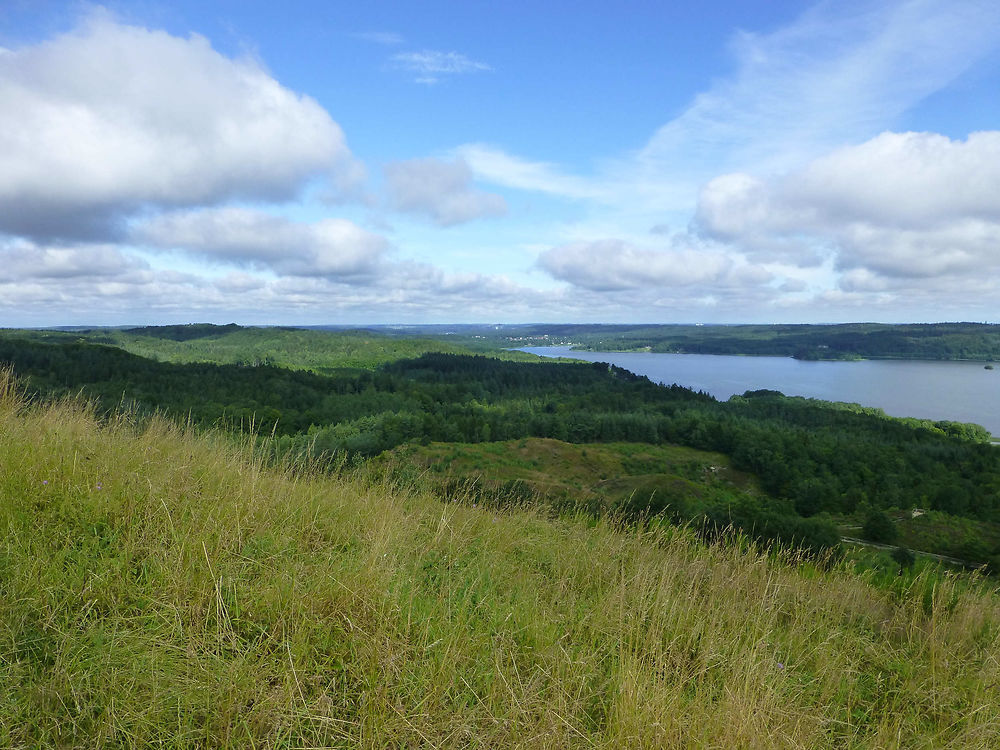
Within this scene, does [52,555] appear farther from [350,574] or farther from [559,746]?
[559,746]

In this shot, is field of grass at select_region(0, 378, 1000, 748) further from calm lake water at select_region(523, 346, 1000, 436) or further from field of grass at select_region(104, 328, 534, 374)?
field of grass at select_region(104, 328, 534, 374)

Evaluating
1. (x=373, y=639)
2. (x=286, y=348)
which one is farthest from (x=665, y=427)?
(x=286, y=348)

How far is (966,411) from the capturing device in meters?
99.3

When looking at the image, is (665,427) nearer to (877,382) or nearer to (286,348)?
(877,382)

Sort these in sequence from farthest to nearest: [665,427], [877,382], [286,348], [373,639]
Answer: [286,348] < [877,382] < [665,427] < [373,639]

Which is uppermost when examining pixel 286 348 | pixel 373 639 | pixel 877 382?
pixel 286 348

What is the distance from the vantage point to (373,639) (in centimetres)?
262

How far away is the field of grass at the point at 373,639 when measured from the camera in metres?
2.24

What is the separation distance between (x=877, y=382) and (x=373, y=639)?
173 meters

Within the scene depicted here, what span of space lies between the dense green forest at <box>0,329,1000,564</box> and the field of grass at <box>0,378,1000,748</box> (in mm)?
18406

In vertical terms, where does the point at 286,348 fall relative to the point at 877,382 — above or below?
above

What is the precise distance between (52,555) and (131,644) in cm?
109

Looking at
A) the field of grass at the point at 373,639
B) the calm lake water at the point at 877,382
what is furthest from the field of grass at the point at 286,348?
the field of grass at the point at 373,639

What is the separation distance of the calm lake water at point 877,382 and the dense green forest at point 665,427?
21.8 metres
